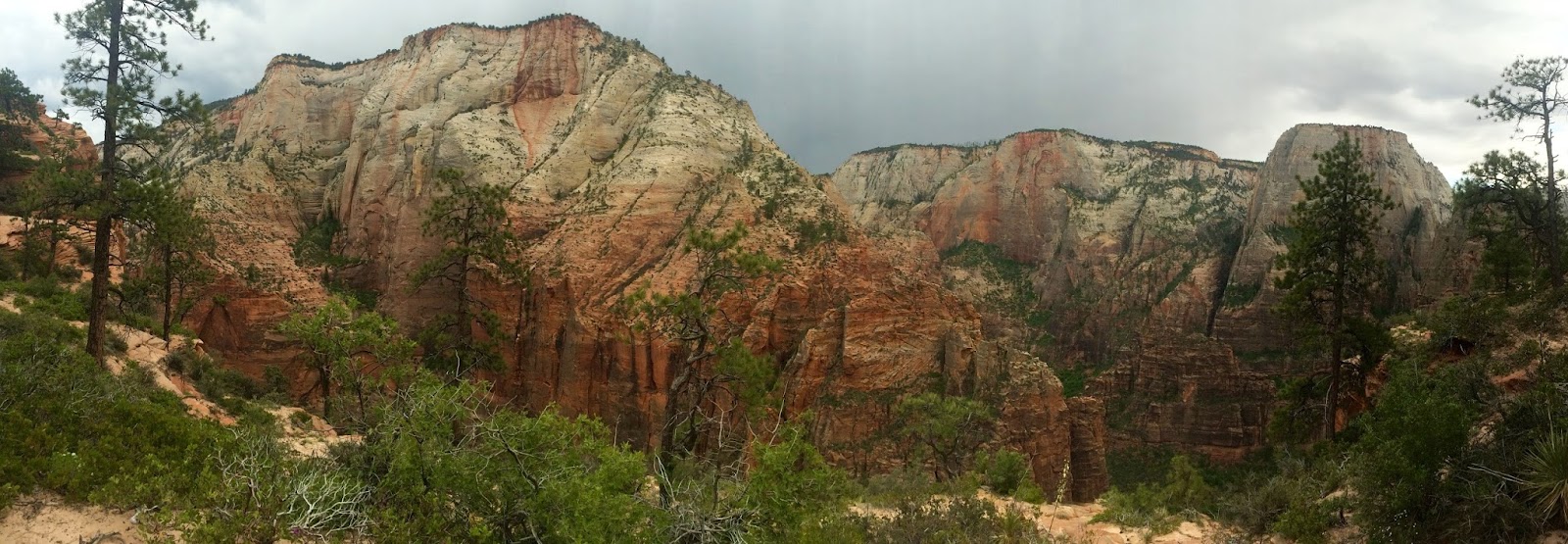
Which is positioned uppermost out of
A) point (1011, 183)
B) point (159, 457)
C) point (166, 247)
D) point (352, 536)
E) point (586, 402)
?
point (1011, 183)

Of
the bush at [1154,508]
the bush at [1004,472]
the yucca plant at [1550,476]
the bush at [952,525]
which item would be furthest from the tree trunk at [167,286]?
the yucca plant at [1550,476]

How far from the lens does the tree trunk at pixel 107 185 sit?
45.8 feet

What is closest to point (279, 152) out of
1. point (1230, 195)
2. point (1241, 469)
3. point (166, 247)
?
point (166, 247)

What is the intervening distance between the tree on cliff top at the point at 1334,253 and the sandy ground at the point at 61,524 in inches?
920

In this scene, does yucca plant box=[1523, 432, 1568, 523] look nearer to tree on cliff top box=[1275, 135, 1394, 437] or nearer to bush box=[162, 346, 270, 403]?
tree on cliff top box=[1275, 135, 1394, 437]

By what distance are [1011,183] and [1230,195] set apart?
2313 centimetres

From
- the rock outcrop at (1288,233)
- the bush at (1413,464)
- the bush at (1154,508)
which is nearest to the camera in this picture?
the bush at (1413,464)

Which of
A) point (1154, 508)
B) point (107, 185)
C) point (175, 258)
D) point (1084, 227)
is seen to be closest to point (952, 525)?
point (1154, 508)

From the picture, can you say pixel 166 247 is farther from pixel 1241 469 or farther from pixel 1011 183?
pixel 1011 183

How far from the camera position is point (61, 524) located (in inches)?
277

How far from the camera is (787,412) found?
27.5m

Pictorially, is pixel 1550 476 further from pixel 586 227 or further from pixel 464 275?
pixel 586 227

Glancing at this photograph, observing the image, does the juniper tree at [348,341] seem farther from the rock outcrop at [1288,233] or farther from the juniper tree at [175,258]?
the rock outcrop at [1288,233]

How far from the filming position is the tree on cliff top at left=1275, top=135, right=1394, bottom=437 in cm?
1953
